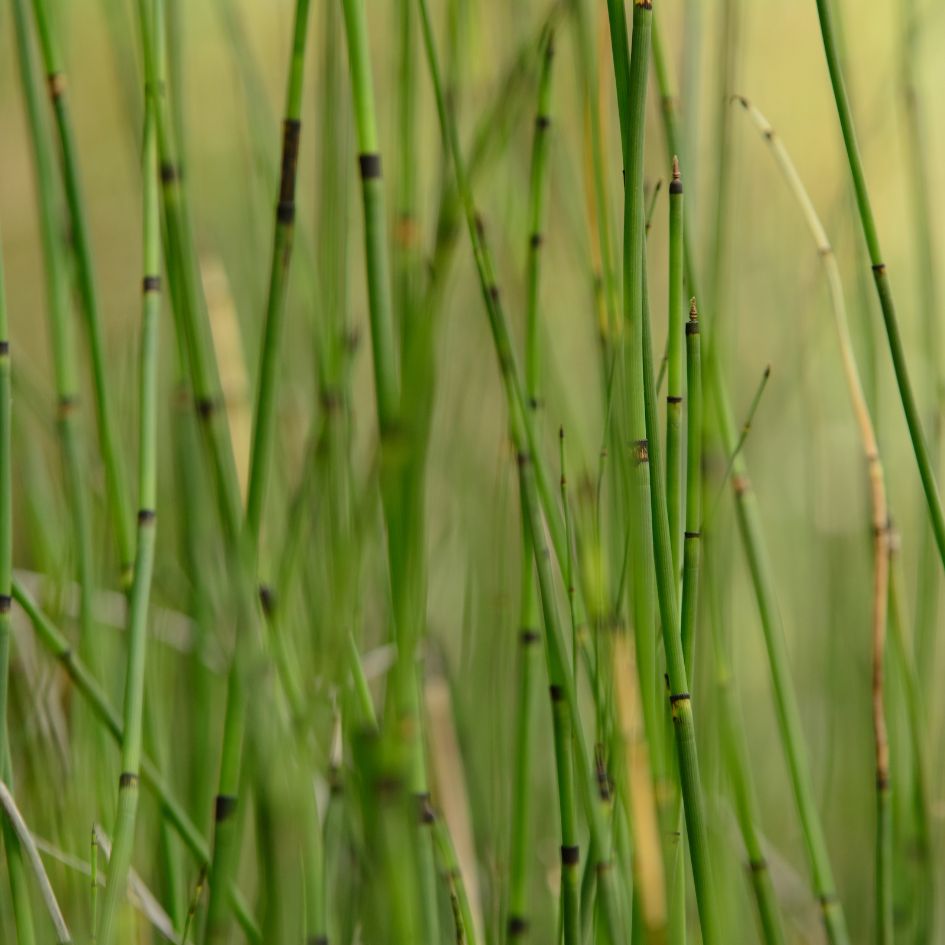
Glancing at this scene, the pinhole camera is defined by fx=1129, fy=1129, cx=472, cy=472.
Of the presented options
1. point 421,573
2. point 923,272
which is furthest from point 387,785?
point 923,272

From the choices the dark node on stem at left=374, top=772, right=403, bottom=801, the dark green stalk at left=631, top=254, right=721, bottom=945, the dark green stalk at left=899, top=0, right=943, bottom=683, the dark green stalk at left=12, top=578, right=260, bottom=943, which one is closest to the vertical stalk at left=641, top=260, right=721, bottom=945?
the dark green stalk at left=631, top=254, right=721, bottom=945

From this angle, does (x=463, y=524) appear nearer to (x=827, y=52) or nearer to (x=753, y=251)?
(x=827, y=52)

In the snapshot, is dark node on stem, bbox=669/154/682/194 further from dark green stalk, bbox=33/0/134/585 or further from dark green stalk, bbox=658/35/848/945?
dark green stalk, bbox=33/0/134/585

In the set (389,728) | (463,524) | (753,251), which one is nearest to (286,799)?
(389,728)

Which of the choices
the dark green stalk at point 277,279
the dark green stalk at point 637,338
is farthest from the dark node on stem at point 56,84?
the dark green stalk at point 637,338

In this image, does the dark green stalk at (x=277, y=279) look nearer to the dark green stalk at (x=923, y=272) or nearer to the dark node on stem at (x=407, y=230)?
the dark node on stem at (x=407, y=230)

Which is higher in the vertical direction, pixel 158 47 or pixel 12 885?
pixel 158 47
